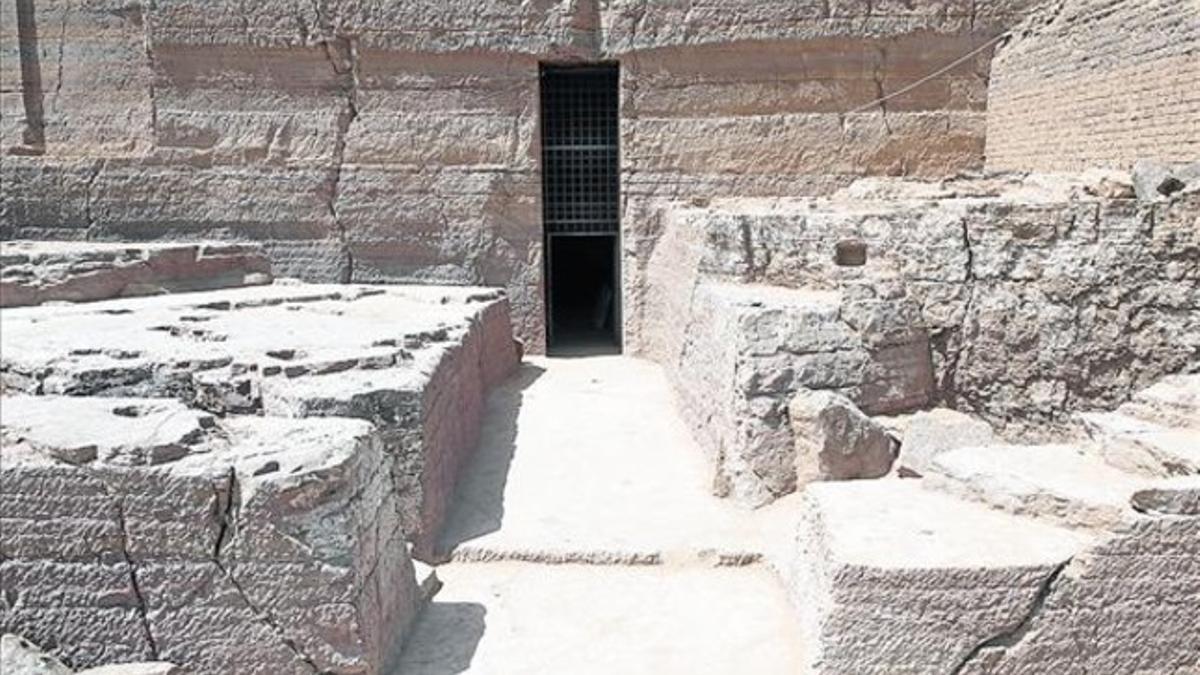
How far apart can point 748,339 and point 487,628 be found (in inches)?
92.0

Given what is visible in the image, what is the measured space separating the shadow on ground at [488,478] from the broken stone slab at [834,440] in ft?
5.76

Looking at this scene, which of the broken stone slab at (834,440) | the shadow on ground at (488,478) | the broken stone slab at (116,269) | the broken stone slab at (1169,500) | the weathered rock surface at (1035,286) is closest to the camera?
the broken stone slab at (1169,500)

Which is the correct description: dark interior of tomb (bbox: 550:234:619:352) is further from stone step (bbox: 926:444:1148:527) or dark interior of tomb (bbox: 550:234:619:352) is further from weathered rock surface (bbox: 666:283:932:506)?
stone step (bbox: 926:444:1148:527)

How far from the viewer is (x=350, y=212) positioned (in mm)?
9664

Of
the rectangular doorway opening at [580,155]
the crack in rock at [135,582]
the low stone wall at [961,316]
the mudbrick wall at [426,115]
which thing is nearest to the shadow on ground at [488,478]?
the low stone wall at [961,316]

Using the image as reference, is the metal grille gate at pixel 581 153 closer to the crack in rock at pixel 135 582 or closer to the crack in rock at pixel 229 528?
the crack in rock at pixel 229 528

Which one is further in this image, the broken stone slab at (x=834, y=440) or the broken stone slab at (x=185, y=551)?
the broken stone slab at (x=834, y=440)

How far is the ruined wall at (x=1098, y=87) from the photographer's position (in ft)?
20.9

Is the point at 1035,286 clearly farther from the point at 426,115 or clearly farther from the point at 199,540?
the point at 426,115

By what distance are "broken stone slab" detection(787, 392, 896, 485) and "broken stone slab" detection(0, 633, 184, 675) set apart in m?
3.43

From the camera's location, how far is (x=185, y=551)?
3.34 meters

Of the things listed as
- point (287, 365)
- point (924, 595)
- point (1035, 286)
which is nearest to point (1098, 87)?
point (1035, 286)

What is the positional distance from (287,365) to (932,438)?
3.58 m

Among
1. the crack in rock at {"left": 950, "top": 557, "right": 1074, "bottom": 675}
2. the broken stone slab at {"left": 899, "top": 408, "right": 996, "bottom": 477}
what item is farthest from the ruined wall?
the crack in rock at {"left": 950, "top": 557, "right": 1074, "bottom": 675}
